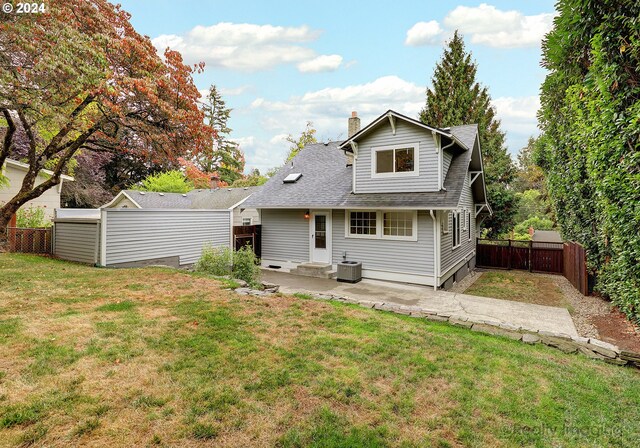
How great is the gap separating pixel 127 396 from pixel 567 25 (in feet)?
37.9

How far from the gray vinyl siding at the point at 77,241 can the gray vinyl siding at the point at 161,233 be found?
50 cm

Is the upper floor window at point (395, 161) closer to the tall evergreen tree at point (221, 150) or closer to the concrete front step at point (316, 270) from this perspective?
the concrete front step at point (316, 270)

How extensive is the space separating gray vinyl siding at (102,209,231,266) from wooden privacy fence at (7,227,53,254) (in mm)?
3482

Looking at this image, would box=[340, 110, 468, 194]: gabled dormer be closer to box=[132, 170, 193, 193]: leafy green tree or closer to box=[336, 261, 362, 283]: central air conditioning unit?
box=[336, 261, 362, 283]: central air conditioning unit

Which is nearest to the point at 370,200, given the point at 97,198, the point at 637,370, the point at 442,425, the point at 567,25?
the point at 567,25

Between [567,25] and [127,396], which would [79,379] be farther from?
[567,25]

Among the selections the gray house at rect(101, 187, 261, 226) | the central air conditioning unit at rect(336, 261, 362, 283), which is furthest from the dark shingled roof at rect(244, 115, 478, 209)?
the gray house at rect(101, 187, 261, 226)

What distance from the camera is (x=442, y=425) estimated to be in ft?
9.62

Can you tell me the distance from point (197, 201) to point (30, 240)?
1072 cm

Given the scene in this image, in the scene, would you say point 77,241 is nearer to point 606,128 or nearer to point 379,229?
point 379,229

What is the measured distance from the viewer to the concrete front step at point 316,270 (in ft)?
38.3

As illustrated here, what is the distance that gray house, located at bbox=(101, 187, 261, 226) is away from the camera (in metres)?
18.7

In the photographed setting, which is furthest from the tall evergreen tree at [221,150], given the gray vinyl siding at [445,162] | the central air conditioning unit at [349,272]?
the gray vinyl siding at [445,162]

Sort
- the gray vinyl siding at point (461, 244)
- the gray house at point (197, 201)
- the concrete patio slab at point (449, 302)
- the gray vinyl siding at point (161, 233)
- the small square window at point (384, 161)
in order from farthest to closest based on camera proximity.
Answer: the gray house at point (197, 201) < the small square window at point (384, 161) < the gray vinyl siding at point (461, 244) < the gray vinyl siding at point (161, 233) < the concrete patio slab at point (449, 302)
